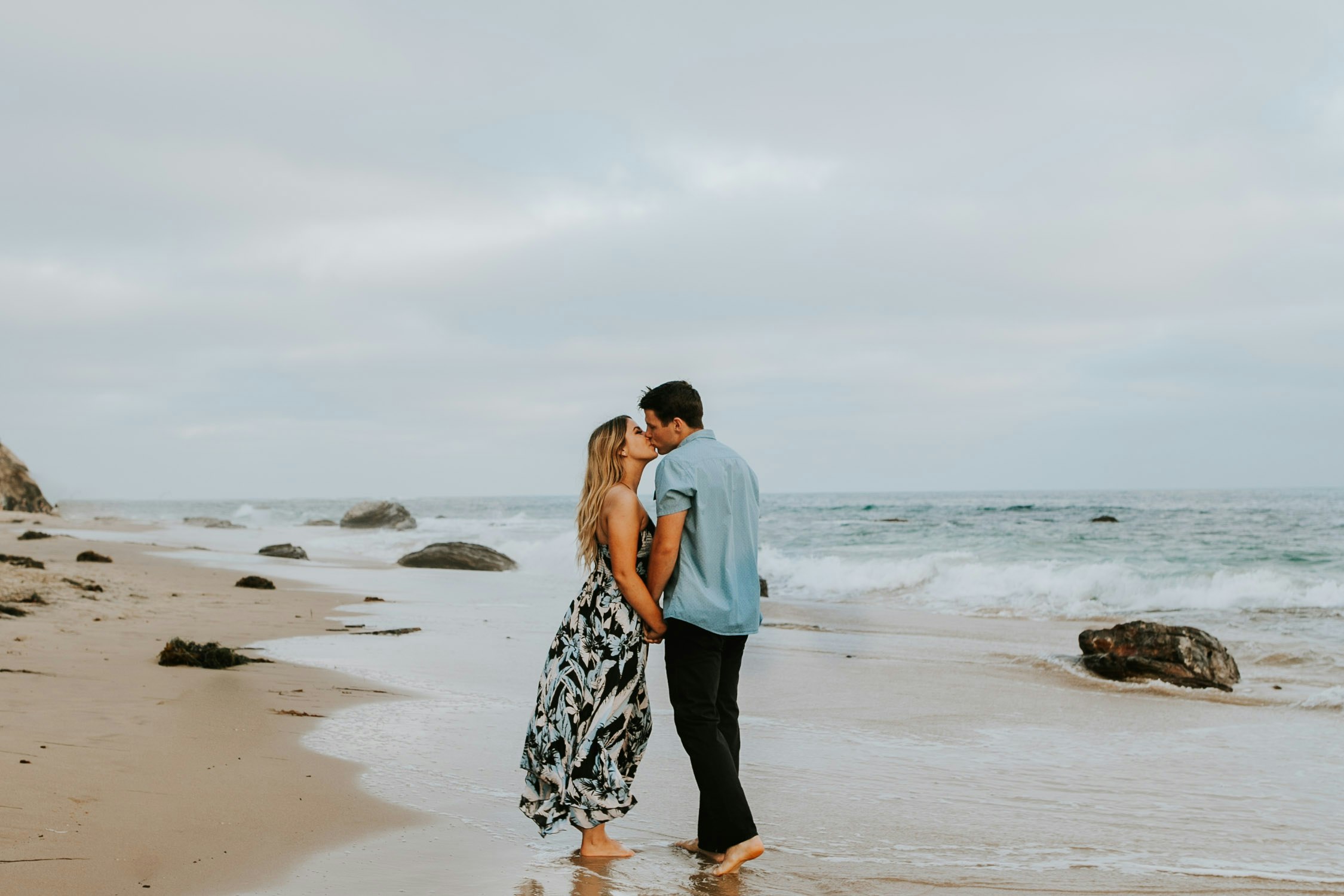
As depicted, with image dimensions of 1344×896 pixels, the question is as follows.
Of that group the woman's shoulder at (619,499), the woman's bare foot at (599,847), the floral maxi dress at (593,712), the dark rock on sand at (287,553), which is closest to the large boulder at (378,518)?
the dark rock on sand at (287,553)

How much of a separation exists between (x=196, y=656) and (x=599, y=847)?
17.3ft

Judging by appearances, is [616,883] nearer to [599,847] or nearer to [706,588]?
[599,847]

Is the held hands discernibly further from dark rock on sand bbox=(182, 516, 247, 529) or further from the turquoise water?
dark rock on sand bbox=(182, 516, 247, 529)

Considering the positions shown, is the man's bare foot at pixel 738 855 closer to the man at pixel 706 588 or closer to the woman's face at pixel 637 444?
the man at pixel 706 588

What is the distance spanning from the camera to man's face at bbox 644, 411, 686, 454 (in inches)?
172

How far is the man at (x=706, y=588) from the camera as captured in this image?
163 inches

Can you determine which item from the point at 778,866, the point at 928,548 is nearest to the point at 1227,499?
the point at 928,548

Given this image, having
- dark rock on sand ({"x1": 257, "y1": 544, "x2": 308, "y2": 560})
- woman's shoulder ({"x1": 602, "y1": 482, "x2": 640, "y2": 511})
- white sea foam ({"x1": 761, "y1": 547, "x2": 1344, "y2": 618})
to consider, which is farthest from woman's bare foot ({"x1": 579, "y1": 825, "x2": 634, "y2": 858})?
dark rock on sand ({"x1": 257, "y1": 544, "x2": 308, "y2": 560})

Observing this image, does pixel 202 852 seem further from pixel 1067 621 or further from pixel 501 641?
pixel 1067 621

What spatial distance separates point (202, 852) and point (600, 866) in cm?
158

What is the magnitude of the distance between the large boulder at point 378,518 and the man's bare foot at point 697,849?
1793 inches

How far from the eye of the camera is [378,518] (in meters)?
48.5

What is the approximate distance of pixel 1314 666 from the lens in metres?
10.3

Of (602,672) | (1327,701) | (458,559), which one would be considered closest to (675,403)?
(602,672)
